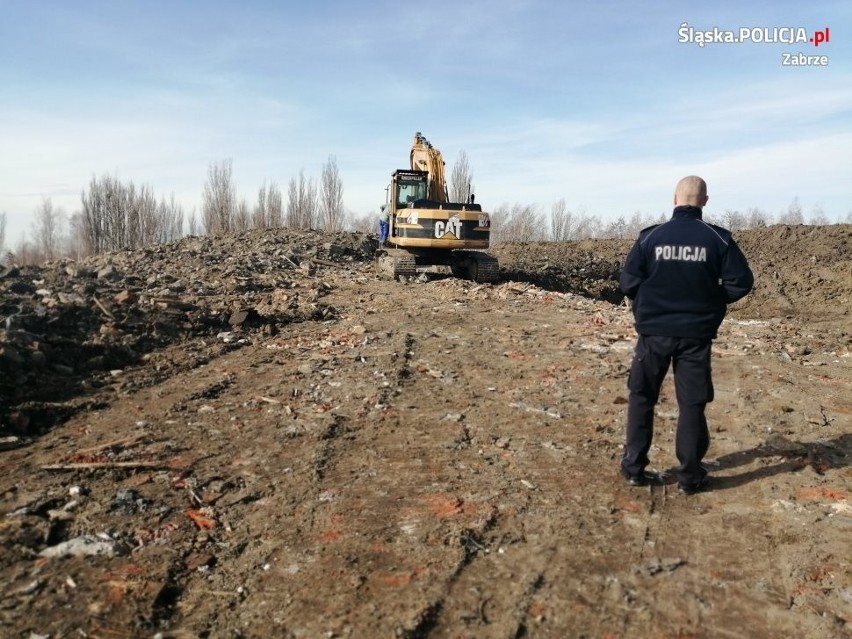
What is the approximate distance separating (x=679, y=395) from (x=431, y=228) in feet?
34.9

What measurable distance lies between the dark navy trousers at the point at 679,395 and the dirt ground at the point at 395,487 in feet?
0.82

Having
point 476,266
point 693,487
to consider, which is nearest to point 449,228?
point 476,266

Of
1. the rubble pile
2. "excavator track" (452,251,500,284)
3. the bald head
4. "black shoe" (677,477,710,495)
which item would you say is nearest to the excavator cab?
A: "excavator track" (452,251,500,284)

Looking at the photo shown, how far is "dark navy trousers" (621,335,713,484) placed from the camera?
361 cm

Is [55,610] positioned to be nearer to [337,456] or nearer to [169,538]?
[169,538]

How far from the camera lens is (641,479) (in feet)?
12.6

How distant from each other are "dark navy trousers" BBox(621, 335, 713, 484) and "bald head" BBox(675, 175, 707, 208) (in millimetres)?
813

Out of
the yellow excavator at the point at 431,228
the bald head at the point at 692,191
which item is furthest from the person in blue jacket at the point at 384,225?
the bald head at the point at 692,191

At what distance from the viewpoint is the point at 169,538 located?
10.7 feet

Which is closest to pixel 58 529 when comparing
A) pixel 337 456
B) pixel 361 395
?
pixel 337 456

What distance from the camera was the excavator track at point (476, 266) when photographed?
14.7 metres

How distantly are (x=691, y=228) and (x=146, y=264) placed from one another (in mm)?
16318

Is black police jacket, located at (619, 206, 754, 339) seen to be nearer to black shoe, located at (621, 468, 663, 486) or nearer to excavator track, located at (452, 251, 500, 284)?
black shoe, located at (621, 468, 663, 486)

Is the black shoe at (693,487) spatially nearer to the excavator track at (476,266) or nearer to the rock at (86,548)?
the rock at (86,548)
